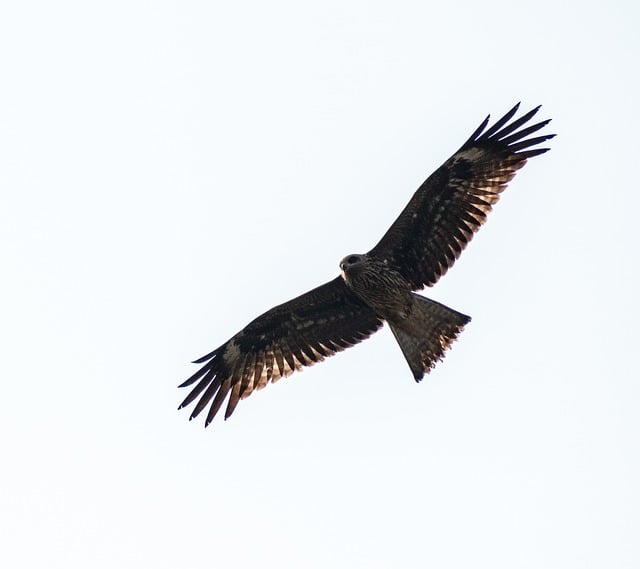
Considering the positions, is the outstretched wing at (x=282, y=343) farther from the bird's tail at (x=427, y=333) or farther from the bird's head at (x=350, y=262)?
the bird's tail at (x=427, y=333)

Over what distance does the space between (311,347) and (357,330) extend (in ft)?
2.08

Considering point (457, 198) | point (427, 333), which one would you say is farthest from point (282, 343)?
point (457, 198)

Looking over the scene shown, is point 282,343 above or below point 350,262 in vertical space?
above

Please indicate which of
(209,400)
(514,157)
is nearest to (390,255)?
(514,157)

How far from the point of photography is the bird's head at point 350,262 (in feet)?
50.1

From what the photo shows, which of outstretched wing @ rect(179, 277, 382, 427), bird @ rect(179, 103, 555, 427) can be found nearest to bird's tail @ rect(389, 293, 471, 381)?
bird @ rect(179, 103, 555, 427)

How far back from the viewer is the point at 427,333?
15188 millimetres

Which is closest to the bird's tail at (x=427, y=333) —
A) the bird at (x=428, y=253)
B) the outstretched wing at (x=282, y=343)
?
the bird at (x=428, y=253)

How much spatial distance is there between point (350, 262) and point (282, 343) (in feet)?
5.36

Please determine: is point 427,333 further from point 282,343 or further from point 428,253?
point 282,343

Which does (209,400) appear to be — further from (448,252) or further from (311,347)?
(448,252)

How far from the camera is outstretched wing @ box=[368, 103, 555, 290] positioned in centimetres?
1515

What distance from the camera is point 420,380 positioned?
15.2m

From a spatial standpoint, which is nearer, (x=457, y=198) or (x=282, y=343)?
(x=457, y=198)
